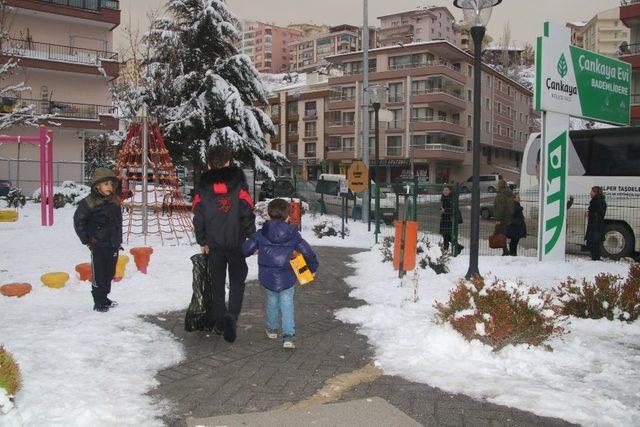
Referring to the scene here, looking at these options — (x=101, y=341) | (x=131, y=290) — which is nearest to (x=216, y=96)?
(x=131, y=290)

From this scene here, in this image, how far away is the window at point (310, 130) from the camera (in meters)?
66.0

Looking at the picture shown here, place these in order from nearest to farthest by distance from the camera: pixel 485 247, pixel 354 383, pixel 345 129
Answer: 1. pixel 354 383
2. pixel 485 247
3. pixel 345 129

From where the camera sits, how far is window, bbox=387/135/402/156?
5628 centimetres

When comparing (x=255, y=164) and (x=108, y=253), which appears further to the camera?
(x=255, y=164)

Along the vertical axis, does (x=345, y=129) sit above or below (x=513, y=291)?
above

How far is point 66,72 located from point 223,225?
1328 inches

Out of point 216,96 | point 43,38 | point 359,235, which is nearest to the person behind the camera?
point 359,235

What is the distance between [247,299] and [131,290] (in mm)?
1631

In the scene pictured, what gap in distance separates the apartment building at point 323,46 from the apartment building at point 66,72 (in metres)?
90.0

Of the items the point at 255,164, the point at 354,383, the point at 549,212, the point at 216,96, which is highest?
the point at 216,96

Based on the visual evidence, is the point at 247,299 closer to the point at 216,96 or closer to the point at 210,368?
the point at 210,368

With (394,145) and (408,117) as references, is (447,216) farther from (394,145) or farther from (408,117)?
(394,145)

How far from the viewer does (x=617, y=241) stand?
1338 cm

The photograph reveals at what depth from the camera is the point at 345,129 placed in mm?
59625
